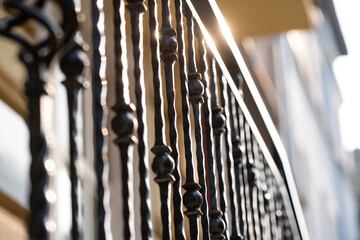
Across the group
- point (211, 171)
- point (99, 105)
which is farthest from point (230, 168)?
point (99, 105)

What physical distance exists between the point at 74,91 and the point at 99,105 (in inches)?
5.1

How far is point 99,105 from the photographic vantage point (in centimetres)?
146

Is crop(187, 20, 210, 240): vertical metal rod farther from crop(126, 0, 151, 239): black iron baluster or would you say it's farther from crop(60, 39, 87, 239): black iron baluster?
crop(60, 39, 87, 239): black iron baluster

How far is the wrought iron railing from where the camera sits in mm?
1132

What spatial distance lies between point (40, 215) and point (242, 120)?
1973 millimetres

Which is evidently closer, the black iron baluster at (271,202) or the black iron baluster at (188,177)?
the black iron baluster at (188,177)

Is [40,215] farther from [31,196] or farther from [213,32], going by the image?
[213,32]

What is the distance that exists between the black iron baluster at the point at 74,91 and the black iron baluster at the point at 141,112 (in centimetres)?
34

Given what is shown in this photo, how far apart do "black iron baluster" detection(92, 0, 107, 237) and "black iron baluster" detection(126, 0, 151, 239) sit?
0.19 metres

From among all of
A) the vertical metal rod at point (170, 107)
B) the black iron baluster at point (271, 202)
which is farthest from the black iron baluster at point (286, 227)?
the vertical metal rod at point (170, 107)

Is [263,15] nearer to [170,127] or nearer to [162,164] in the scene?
[170,127]

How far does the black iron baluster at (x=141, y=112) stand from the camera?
1635mm

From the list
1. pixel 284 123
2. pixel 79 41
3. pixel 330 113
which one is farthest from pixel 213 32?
pixel 330 113

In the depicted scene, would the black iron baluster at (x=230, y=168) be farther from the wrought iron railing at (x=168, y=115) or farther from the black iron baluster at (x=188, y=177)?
the black iron baluster at (x=188, y=177)
